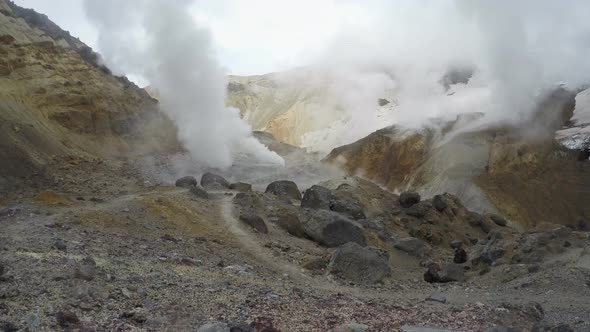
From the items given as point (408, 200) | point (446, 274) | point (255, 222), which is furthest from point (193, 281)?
point (408, 200)

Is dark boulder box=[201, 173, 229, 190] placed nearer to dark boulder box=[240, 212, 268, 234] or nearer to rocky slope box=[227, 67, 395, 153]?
dark boulder box=[240, 212, 268, 234]

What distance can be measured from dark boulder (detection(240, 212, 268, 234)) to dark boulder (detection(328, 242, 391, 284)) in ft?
14.9

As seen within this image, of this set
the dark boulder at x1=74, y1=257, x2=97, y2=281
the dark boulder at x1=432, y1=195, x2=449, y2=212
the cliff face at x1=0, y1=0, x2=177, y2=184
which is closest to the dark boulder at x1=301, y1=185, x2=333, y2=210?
the dark boulder at x1=432, y1=195, x2=449, y2=212

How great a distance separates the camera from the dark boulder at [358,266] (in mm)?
14023

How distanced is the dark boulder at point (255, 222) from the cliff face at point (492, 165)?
25168mm

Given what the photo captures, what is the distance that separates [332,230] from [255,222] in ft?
8.60

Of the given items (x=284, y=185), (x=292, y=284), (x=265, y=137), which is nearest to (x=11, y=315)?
(x=292, y=284)

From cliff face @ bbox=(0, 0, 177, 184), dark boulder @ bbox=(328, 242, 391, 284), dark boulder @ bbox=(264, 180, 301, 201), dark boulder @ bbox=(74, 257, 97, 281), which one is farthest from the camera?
cliff face @ bbox=(0, 0, 177, 184)

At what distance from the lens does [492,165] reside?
4472 cm

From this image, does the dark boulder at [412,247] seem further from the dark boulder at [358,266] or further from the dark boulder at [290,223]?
the dark boulder at [358,266]

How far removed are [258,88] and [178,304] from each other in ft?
295

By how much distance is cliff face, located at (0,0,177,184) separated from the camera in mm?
29825

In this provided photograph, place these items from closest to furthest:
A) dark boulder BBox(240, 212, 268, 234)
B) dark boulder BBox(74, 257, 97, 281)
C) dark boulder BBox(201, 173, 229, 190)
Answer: dark boulder BBox(74, 257, 97, 281) < dark boulder BBox(240, 212, 268, 234) < dark boulder BBox(201, 173, 229, 190)

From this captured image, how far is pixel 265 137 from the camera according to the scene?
6219cm
